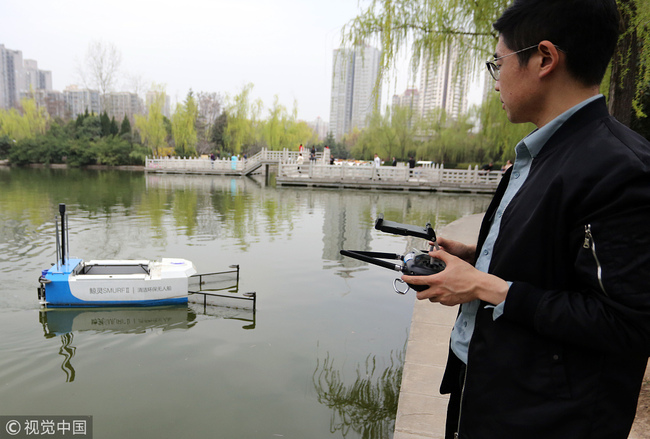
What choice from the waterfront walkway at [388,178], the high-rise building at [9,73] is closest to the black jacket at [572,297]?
the waterfront walkway at [388,178]

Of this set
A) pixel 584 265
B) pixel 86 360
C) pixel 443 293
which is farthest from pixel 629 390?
pixel 86 360

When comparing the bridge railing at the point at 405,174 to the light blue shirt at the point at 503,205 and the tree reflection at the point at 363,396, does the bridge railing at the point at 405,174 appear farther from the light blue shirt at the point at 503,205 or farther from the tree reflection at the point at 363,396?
the light blue shirt at the point at 503,205

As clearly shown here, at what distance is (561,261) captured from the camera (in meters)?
1.00

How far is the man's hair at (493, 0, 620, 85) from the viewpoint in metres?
0.99

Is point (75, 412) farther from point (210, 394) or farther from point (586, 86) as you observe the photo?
point (586, 86)

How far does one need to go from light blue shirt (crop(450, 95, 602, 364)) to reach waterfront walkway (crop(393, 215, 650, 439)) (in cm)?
179

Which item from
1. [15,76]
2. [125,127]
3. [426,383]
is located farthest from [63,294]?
[15,76]

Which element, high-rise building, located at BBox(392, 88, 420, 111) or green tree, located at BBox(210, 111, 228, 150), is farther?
green tree, located at BBox(210, 111, 228, 150)

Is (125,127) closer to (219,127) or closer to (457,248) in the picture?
(219,127)

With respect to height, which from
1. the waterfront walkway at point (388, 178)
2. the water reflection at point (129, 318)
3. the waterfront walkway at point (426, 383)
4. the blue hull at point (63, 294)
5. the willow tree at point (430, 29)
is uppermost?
the willow tree at point (430, 29)

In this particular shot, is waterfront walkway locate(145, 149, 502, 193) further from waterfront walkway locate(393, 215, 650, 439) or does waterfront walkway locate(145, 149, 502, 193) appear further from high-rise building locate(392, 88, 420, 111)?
waterfront walkway locate(393, 215, 650, 439)

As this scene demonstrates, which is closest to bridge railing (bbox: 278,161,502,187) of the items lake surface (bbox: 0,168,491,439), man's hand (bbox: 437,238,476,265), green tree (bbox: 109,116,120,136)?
lake surface (bbox: 0,168,491,439)

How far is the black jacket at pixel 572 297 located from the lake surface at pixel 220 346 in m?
3.01

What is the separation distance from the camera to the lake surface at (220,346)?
4.01 metres
